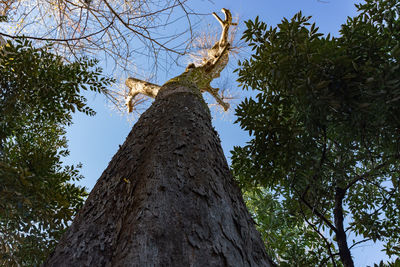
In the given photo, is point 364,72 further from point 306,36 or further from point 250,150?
point 250,150

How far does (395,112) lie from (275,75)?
80cm

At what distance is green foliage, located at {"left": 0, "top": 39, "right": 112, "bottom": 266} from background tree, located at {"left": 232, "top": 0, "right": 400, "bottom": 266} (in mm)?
1491

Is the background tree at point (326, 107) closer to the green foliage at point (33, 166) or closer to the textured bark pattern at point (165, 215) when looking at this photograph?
the textured bark pattern at point (165, 215)

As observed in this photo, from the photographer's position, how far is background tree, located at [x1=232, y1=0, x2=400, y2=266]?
5.31 ft

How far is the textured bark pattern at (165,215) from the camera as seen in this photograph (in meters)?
0.94

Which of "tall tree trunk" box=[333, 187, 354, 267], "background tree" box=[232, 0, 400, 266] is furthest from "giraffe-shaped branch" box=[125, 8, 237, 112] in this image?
"tall tree trunk" box=[333, 187, 354, 267]

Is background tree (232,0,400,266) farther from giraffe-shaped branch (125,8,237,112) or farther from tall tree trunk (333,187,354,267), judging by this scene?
giraffe-shaped branch (125,8,237,112)

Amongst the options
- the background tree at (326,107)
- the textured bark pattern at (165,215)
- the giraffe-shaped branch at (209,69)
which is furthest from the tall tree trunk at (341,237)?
the giraffe-shaped branch at (209,69)

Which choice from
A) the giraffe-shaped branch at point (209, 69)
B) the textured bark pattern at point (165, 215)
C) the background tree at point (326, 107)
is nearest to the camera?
the textured bark pattern at point (165, 215)

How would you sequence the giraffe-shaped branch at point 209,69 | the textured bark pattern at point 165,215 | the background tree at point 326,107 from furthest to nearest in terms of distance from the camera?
1. the giraffe-shaped branch at point 209,69
2. the background tree at point 326,107
3. the textured bark pattern at point 165,215

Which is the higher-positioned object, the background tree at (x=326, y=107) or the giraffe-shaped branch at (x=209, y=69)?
the giraffe-shaped branch at (x=209, y=69)

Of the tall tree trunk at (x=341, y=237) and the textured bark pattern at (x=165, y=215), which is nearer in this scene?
the textured bark pattern at (x=165, y=215)

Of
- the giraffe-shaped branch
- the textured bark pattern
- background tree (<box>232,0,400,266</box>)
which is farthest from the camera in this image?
the giraffe-shaped branch

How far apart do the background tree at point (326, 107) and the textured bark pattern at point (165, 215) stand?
582 mm
